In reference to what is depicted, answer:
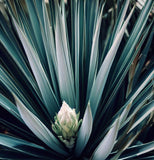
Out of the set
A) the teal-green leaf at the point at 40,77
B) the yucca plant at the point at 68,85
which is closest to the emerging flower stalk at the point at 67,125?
the yucca plant at the point at 68,85

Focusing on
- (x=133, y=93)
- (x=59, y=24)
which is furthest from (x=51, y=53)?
(x=133, y=93)

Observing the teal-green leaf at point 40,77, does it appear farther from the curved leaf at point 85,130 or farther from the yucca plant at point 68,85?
the curved leaf at point 85,130

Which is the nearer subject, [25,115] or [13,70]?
[25,115]

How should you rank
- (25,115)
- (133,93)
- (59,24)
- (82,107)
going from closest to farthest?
(25,115), (59,24), (133,93), (82,107)

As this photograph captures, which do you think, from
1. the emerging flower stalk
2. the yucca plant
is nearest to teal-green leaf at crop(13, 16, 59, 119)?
the yucca plant

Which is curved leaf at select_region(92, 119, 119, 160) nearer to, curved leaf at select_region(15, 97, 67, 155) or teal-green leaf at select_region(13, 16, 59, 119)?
curved leaf at select_region(15, 97, 67, 155)

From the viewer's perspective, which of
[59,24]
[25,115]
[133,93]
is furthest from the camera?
[133,93]

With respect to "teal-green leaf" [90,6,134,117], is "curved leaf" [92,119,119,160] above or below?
below

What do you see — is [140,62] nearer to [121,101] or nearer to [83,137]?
[121,101]
